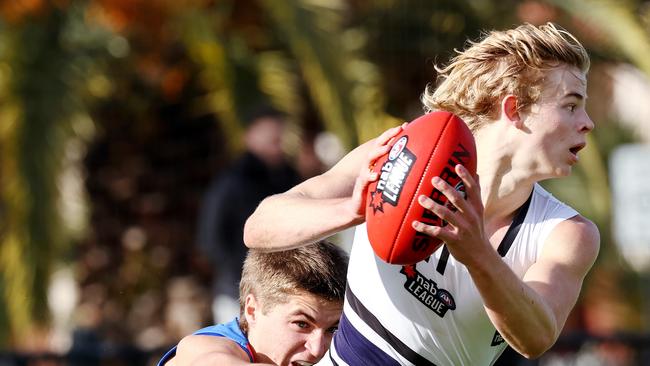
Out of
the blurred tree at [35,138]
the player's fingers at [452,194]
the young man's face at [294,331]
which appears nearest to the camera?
the player's fingers at [452,194]

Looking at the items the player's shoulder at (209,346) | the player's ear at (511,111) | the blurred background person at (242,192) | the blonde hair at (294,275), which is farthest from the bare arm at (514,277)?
the blurred background person at (242,192)

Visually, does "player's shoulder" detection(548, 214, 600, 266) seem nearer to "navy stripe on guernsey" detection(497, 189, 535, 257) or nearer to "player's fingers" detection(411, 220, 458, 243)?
"navy stripe on guernsey" detection(497, 189, 535, 257)

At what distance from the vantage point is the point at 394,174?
10.9ft

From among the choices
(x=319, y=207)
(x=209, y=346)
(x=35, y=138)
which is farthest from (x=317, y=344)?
(x=35, y=138)

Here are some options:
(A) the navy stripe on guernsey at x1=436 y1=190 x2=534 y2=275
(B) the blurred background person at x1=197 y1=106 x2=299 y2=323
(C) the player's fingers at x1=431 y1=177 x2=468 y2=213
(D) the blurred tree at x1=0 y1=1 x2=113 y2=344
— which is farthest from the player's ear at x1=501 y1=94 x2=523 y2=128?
(D) the blurred tree at x1=0 y1=1 x2=113 y2=344

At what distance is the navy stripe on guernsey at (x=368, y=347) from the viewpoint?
385cm

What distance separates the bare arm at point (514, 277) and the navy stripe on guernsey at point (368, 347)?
429 mm

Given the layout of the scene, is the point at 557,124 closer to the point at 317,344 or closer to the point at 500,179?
the point at 500,179

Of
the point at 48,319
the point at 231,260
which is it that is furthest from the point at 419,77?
the point at 48,319

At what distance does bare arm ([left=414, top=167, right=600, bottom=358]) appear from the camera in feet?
10.6

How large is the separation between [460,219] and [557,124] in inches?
25.7

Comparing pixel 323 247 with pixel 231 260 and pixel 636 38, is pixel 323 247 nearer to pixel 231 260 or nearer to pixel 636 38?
pixel 231 260

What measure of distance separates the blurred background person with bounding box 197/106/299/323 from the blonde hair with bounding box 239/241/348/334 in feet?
14.0

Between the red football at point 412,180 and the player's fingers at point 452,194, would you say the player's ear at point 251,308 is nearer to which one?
the red football at point 412,180
